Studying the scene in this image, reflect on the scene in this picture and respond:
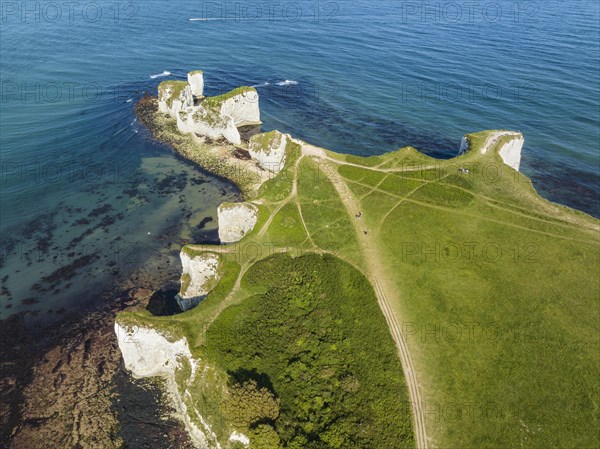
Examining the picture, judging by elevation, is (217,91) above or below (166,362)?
above

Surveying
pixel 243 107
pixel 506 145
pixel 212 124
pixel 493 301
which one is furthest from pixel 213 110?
pixel 493 301

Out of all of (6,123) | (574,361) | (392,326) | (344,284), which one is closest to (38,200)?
(6,123)

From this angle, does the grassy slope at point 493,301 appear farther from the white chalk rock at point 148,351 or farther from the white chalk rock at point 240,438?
the white chalk rock at point 148,351

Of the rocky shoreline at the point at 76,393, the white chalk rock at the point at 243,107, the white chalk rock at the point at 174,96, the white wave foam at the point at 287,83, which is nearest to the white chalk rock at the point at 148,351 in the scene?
the rocky shoreline at the point at 76,393

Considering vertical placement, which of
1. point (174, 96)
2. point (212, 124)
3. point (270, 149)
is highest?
point (174, 96)

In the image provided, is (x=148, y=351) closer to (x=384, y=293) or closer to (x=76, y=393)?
(x=76, y=393)

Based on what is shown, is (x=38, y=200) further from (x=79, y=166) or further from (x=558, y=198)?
A: (x=558, y=198)

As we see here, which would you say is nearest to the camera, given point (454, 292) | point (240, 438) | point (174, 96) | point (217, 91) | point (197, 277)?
point (240, 438)
